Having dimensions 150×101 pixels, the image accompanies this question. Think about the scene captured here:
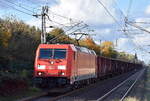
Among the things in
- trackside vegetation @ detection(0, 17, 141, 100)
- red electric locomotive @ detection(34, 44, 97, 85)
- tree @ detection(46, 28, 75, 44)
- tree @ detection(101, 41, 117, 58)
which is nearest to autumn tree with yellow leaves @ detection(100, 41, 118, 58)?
tree @ detection(101, 41, 117, 58)

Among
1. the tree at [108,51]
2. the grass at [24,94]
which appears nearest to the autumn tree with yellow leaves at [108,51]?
the tree at [108,51]

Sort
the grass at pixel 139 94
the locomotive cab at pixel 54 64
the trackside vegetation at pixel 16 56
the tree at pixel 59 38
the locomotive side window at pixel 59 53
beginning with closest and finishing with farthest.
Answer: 1. the trackside vegetation at pixel 16 56
2. the grass at pixel 139 94
3. the locomotive cab at pixel 54 64
4. the locomotive side window at pixel 59 53
5. the tree at pixel 59 38

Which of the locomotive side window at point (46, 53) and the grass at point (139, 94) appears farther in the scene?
the locomotive side window at point (46, 53)

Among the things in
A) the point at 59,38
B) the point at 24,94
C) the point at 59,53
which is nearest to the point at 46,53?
the point at 59,53

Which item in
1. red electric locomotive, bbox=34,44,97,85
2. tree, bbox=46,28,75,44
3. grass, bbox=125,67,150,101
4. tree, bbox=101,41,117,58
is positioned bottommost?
grass, bbox=125,67,150,101

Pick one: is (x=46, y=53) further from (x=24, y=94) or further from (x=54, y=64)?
(x=24, y=94)

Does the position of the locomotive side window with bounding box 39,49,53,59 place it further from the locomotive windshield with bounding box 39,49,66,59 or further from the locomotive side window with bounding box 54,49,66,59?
the locomotive side window with bounding box 54,49,66,59

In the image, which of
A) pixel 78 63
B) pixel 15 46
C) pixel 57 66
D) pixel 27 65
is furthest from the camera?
pixel 15 46

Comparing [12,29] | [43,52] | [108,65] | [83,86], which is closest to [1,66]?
[83,86]

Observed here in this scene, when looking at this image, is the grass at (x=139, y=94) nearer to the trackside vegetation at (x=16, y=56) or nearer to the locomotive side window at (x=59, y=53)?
the locomotive side window at (x=59, y=53)

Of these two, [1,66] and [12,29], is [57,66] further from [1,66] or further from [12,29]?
[12,29]

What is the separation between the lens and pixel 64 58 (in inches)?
1115

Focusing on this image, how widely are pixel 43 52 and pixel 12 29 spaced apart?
30.7 meters

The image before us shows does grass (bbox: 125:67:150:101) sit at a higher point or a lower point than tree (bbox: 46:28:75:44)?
lower
